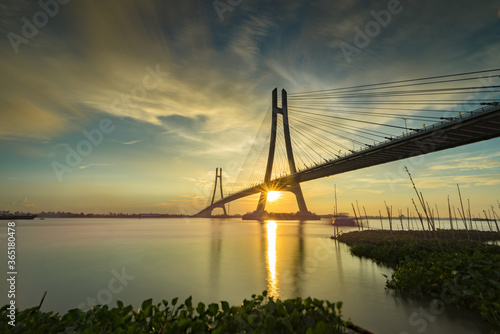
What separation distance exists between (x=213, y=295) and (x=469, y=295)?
28.3ft

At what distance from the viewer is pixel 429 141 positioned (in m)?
22.0

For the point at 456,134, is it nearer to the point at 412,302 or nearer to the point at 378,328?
the point at 412,302

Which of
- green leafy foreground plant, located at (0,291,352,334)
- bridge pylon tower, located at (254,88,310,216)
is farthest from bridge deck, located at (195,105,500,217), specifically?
green leafy foreground plant, located at (0,291,352,334)

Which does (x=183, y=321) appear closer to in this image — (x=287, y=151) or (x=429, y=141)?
(x=429, y=141)

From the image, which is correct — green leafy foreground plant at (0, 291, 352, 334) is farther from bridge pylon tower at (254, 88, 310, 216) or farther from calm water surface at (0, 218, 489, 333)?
bridge pylon tower at (254, 88, 310, 216)

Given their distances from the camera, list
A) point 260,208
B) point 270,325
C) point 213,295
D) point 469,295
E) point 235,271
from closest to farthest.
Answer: point 270,325 → point 469,295 → point 213,295 → point 235,271 → point 260,208

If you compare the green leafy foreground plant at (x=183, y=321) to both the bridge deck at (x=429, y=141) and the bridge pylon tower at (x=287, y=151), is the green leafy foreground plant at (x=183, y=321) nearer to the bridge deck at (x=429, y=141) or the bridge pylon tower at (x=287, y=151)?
the bridge deck at (x=429, y=141)

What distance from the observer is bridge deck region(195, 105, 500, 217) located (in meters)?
17.2

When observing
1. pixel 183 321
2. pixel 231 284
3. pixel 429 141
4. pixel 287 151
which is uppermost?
pixel 287 151

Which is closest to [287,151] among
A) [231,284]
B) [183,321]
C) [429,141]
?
[429,141]

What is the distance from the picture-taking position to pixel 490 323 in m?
6.26

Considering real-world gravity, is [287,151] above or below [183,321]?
above

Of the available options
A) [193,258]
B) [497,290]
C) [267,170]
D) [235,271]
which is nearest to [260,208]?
[267,170]

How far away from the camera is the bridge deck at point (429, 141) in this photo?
17.2 meters
